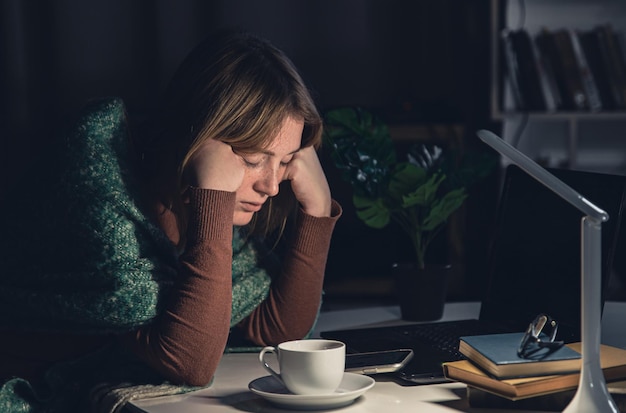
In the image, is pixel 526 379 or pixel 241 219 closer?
pixel 526 379

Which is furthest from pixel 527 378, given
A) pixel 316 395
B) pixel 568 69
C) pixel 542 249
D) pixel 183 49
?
pixel 183 49

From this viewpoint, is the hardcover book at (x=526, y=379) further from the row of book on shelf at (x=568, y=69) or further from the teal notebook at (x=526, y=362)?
the row of book on shelf at (x=568, y=69)

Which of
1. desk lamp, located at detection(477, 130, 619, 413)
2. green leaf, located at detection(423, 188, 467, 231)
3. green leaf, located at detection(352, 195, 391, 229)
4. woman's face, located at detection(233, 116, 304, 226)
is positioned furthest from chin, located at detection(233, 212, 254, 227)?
desk lamp, located at detection(477, 130, 619, 413)

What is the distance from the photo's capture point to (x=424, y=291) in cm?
147

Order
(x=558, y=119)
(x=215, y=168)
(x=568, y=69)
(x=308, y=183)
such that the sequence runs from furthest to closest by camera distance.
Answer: (x=558, y=119) → (x=568, y=69) → (x=308, y=183) → (x=215, y=168)

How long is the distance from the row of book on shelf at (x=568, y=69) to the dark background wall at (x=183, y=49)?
17.2 inches

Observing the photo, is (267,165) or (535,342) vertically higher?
(267,165)

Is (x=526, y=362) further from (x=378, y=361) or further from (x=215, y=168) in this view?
(x=215, y=168)

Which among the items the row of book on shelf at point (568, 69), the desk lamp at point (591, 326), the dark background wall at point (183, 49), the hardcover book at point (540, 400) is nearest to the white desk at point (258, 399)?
the hardcover book at point (540, 400)

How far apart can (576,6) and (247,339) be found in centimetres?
263

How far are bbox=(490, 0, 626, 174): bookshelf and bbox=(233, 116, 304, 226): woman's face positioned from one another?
2066 mm

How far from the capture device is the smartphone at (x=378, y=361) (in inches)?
42.7

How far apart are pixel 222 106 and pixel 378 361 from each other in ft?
1.43

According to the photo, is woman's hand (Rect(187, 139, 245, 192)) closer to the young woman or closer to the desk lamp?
the young woman
